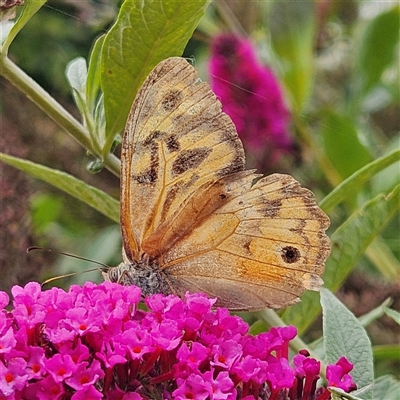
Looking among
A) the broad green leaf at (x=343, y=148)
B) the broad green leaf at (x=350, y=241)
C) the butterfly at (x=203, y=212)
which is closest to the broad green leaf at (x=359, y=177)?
the broad green leaf at (x=350, y=241)

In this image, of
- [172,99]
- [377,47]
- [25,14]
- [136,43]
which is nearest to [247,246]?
[172,99]

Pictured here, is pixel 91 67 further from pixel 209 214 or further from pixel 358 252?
pixel 358 252

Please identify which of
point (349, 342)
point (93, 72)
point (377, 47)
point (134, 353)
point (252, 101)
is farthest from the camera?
point (377, 47)

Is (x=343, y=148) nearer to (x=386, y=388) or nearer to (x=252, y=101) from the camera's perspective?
(x=252, y=101)

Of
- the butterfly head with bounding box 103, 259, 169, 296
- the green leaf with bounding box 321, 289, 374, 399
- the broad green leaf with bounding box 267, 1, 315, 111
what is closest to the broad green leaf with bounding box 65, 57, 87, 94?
the butterfly head with bounding box 103, 259, 169, 296

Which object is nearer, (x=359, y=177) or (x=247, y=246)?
(x=247, y=246)
